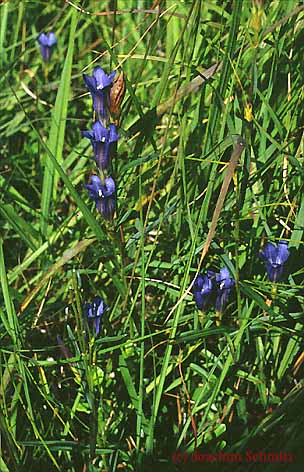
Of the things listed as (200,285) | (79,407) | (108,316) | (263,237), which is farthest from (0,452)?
Answer: (263,237)

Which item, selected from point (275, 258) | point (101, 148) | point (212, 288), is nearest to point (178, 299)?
point (212, 288)

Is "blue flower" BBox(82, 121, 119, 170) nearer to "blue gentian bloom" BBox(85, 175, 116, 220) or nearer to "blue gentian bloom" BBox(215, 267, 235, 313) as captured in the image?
"blue gentian bloom" BBox(85, 175, 116, 220)

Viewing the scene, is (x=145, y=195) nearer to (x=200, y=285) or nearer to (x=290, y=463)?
(x=200, y=285)

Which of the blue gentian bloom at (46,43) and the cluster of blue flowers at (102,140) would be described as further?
the blue gentian bloom at (46,43)

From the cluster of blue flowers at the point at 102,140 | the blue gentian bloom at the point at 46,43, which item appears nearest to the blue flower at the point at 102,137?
the cluster of blue flowers at the point at 102,140

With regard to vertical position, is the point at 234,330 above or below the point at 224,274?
below

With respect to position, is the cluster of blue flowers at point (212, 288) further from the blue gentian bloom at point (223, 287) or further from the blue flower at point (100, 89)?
the blue flower at point (100, 89)
